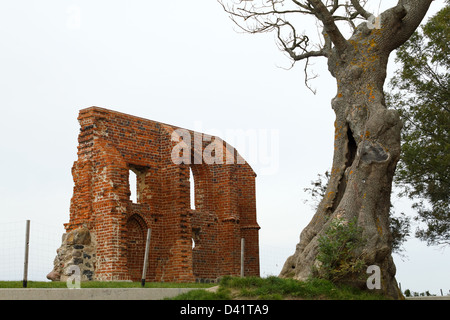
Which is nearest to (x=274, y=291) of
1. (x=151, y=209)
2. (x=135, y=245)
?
(x=135, y=245)

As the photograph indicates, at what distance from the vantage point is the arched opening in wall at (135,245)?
778 inches

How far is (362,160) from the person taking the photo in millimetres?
13547

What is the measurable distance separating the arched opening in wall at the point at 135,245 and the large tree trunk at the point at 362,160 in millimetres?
7525

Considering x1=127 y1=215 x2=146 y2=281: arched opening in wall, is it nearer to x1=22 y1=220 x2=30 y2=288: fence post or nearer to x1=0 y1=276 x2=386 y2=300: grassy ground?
x1=22 y1=220 x2=30 y2=288: fence post

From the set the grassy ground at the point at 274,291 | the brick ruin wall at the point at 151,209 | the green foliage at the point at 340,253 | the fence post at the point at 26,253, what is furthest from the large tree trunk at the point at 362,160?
the brick ruin wall at the point at 151,209

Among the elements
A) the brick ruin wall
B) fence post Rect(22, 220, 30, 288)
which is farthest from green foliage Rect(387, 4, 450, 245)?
fence post Rect(22, 220, 30, 288)

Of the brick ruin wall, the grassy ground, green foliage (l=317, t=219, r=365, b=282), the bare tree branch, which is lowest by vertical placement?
the grassy ground

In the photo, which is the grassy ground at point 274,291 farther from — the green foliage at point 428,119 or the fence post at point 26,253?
the green foliage at point 428,119

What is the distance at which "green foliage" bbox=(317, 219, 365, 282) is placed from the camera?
11719mm

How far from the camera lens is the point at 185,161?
20.9 meters

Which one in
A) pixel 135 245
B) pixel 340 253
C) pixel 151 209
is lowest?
pixel 340 253

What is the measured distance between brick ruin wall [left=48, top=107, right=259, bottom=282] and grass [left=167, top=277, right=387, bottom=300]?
25.3 ft

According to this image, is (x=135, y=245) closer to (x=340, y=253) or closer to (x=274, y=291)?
(x=340, y=253)

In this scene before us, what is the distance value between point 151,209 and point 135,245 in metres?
1.33
